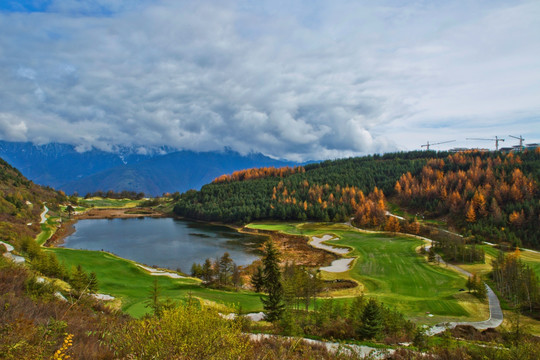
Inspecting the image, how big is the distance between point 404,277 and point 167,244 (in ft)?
192

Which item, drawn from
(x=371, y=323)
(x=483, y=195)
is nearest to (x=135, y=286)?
(x=371, y=323)

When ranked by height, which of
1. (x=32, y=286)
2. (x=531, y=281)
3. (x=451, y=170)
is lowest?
(x=531, y=281)

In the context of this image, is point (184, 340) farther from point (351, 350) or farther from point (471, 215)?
point (471, 215)

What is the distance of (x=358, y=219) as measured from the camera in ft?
352

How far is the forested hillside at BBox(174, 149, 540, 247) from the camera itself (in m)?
84.4

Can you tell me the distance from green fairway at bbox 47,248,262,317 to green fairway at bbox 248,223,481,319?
58.2ft

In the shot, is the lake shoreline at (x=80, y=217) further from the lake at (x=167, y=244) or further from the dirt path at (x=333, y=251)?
the dirt path at (x=333, y=251)

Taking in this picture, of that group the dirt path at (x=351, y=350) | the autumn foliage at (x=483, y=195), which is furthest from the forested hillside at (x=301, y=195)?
the dirt path at (x=351, y=350)

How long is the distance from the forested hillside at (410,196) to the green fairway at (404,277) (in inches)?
696

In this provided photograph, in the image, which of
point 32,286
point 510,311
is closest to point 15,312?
point 32,286

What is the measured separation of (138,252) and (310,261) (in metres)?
40.4

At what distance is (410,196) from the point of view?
124 metres

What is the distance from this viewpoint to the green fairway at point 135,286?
31.6 m

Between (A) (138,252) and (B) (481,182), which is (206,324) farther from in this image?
(B) (481,182)
